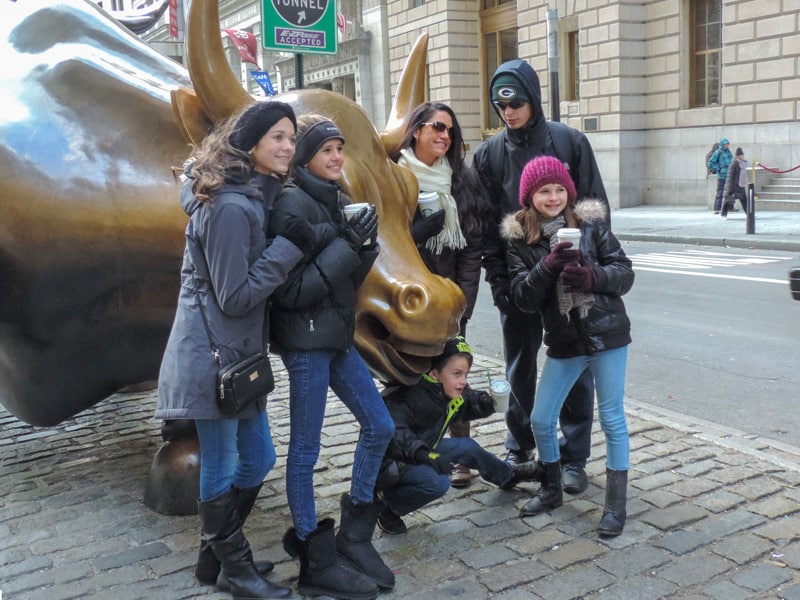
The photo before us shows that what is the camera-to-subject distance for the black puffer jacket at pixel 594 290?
3783mm

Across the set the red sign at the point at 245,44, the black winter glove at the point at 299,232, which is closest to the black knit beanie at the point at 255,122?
the black winter glove at the point at 299,232

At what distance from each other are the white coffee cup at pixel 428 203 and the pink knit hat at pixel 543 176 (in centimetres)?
42

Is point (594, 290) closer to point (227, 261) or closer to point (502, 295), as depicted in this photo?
point (502, 295)

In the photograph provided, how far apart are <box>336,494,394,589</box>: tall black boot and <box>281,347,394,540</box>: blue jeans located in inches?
2.9

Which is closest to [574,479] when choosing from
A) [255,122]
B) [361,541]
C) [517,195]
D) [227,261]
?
[361,541]

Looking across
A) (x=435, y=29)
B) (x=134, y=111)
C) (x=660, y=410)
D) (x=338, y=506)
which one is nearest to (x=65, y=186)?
(x=134, y=111)

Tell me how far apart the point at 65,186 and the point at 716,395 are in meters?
4.56

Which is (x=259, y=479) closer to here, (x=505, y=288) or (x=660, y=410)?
(x=505, y=288)

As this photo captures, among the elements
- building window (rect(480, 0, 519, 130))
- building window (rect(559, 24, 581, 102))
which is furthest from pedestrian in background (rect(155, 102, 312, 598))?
building window (rect(480, 0, 519, 130))

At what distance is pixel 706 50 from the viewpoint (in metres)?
21.0

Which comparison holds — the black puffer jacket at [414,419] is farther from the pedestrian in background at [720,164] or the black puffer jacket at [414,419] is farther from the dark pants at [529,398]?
the pedestrian in background at [720,164]

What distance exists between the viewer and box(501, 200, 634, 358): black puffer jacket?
3783mm

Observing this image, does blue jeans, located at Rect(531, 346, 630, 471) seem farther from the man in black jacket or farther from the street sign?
the street sign

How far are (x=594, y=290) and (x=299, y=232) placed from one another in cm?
137
